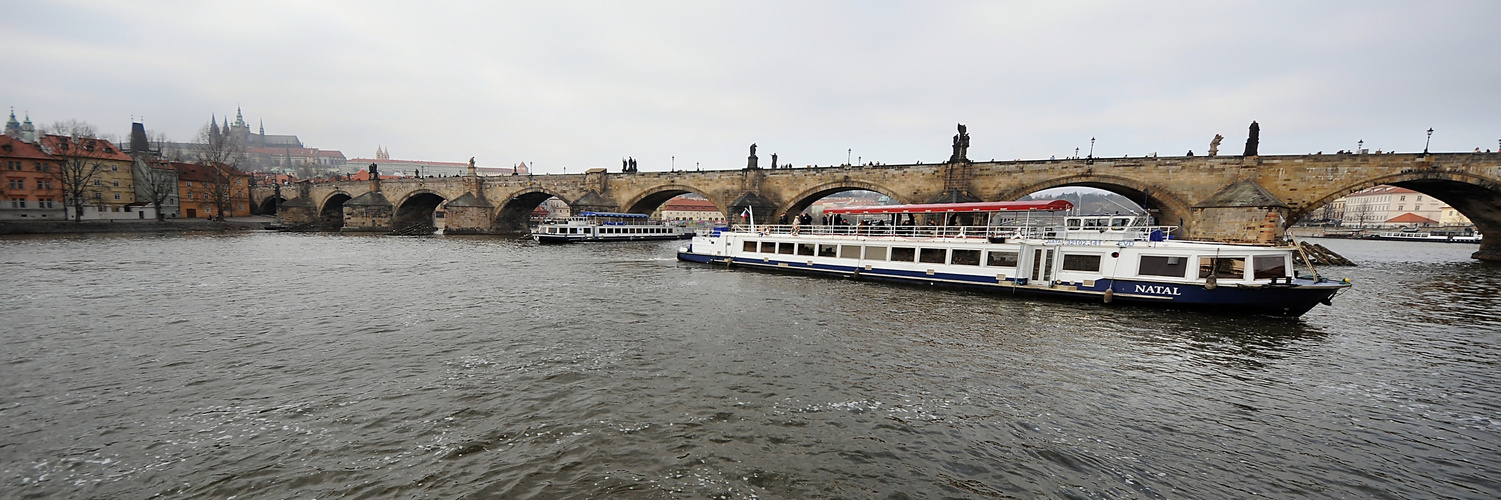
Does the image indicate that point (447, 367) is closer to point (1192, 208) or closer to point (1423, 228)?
point (1192, 208)

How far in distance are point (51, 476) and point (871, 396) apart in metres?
10.1

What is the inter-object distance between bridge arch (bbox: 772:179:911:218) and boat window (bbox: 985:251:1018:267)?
20419 millimetres

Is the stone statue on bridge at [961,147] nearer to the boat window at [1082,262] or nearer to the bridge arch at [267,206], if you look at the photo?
the boat window at [1082,262]

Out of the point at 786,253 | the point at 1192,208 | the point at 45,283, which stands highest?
the point at 1192,208

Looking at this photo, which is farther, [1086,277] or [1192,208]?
[1192,208]

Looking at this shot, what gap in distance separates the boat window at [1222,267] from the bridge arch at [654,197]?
35591 mm

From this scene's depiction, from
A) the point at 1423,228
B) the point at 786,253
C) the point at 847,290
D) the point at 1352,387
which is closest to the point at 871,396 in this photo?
the point at 1352,387

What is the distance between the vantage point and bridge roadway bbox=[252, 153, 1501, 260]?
27.9m

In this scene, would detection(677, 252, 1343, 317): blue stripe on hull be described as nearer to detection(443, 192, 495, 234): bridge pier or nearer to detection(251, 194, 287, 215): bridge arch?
detection(443, 192, 495, 234): bridge pier

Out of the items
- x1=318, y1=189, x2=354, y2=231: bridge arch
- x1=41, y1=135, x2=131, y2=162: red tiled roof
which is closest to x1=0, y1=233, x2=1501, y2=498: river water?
x1=41, y1=135, x2=131, y2=162: red tiled roof

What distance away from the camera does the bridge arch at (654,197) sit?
4912 centimetres

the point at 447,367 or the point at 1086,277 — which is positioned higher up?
the point at 1086,277

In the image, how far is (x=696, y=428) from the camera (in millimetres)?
7246

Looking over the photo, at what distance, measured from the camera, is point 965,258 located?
768 inches
